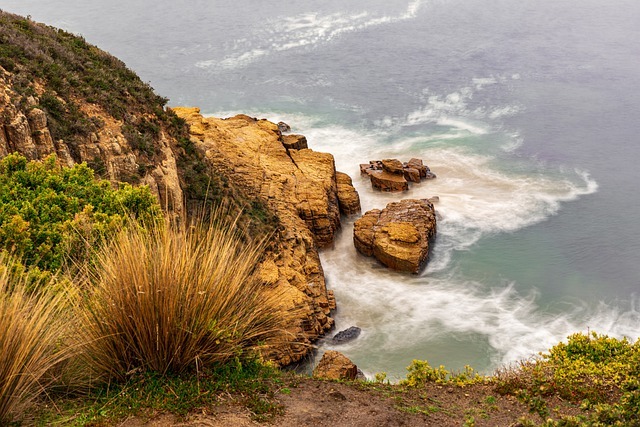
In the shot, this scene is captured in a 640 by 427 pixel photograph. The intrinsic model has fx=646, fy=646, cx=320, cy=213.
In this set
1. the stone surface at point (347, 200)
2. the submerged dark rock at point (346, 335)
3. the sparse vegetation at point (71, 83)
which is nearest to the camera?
the sparse vegetation at point (71, 83)

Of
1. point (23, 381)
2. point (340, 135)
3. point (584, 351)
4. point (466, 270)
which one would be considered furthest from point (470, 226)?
point (23, 381)

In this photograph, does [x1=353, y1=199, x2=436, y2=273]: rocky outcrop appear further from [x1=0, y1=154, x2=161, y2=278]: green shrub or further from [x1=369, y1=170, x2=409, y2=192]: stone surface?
[x1=0, y1=154, x2=161, y2=278]: green shrub

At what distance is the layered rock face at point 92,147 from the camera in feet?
52.5

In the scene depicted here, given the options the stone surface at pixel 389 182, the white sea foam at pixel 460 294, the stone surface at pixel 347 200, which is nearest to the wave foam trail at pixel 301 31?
the white sea foam at pixel 460 294

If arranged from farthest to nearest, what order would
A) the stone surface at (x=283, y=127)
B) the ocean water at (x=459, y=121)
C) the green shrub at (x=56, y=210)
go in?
1. the stone surface at (x=283, y=127)
2. the ocean water at (x=459, y=121)
3. the green shrub at (x=56, y=210)

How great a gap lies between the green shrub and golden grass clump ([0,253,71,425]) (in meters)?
2.61

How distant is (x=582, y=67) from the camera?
44469 mm

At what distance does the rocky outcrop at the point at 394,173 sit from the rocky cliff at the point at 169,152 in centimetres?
256

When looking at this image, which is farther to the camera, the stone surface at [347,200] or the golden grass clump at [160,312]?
the stone surface at [347,200]

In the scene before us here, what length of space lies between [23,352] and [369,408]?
4.26 m

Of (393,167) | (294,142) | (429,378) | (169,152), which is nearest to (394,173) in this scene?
(393,167)

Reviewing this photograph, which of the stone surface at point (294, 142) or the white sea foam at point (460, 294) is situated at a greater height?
the stone surface at point (294, 142)

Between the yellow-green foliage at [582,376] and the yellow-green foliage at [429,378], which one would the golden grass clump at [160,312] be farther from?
the yellow-green foliage at [582,376]

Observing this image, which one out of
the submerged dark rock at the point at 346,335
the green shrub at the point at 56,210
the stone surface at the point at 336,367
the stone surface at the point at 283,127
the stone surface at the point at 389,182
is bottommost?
the submerged dark rock at the point at 346,335
